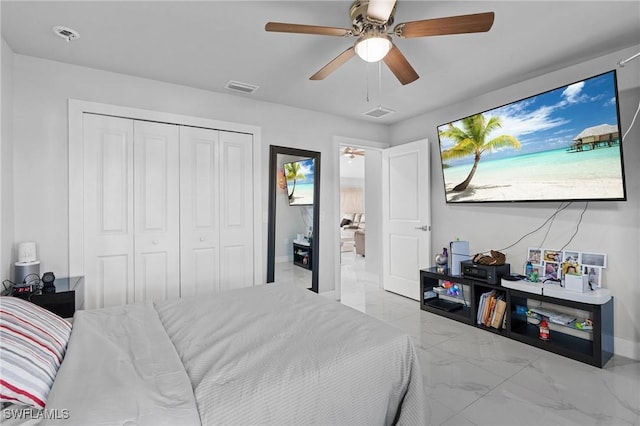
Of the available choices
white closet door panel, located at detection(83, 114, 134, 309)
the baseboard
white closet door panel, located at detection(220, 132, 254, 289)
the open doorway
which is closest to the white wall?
white closet door panel, located at detection(83, 114, 134, 309)

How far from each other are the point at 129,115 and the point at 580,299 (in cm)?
438

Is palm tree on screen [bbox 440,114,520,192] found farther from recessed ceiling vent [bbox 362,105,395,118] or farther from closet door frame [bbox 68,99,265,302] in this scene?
closet door frame [bbox 68,99,265,302]

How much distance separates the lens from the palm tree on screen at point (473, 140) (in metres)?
3.27

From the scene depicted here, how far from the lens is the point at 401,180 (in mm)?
4551

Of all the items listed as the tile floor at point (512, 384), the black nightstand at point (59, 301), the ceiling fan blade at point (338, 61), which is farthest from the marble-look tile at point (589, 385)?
the black nightstand at point (59, 301)

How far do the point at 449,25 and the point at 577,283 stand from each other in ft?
7.85

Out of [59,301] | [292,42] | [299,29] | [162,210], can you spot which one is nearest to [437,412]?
[299,29]

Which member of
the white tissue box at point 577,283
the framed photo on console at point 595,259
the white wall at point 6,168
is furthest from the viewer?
the framed photo on console at point 595,259

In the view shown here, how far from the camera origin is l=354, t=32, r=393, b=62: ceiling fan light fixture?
1928 millimetres

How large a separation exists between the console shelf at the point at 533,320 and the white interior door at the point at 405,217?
431 mm

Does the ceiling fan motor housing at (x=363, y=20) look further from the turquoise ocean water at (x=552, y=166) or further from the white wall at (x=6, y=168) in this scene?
the white wall at (x=6, y=168)

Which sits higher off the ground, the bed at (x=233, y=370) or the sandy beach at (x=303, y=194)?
the sandy beach at (x=303, y=194)

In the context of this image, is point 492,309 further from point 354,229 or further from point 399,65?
point 354,229

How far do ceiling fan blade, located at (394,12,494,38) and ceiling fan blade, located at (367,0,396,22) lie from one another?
140 millimetres
